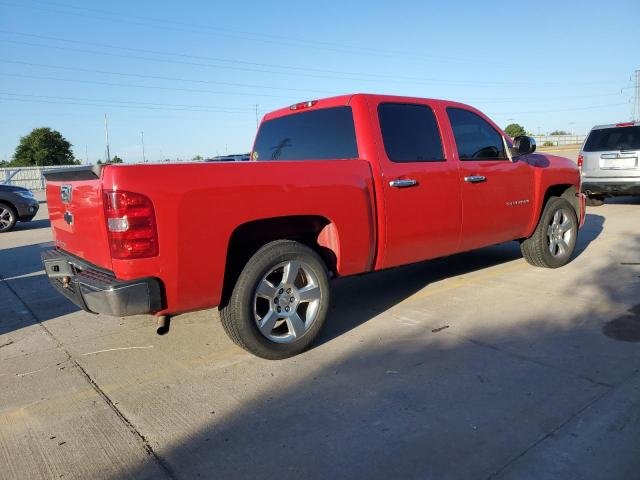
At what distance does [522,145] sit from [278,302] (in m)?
3.30

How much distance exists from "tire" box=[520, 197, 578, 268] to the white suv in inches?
206

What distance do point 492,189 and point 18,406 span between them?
4398 mm

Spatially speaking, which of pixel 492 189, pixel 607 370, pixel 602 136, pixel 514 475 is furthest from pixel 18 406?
pixel 602 136

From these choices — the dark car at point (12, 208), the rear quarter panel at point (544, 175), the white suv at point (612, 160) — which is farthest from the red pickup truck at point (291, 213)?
the dark car at point (12, 208)

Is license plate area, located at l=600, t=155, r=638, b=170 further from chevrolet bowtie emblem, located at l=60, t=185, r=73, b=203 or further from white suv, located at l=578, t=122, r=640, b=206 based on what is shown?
chevrolet bowtie emblem, located at l=60, t=185, r=73, b=203

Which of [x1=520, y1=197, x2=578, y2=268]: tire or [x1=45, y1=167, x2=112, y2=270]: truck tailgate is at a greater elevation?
[x1=45, y1=167, x2=112, y2=270]: truck tailgate

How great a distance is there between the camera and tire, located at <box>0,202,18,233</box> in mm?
11766

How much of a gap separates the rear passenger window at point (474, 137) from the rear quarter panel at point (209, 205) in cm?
169

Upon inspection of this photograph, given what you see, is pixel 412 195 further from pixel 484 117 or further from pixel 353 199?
pixel 484 117

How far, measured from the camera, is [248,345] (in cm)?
354

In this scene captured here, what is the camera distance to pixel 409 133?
14.8 feet

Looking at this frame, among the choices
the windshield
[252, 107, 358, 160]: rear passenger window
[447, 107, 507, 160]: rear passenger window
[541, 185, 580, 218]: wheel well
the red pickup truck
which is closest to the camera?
the red pickup truck

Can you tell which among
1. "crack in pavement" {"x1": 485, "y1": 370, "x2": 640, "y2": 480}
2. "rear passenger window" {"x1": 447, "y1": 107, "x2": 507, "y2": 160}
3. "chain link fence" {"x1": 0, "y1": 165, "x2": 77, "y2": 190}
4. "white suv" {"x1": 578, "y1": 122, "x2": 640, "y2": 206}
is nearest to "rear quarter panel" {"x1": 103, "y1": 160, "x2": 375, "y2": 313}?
"rear passenger window" {"x1": 447, "y1": 107, "x2": 507, "y2": 160}

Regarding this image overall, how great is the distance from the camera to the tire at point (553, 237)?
6027mm
